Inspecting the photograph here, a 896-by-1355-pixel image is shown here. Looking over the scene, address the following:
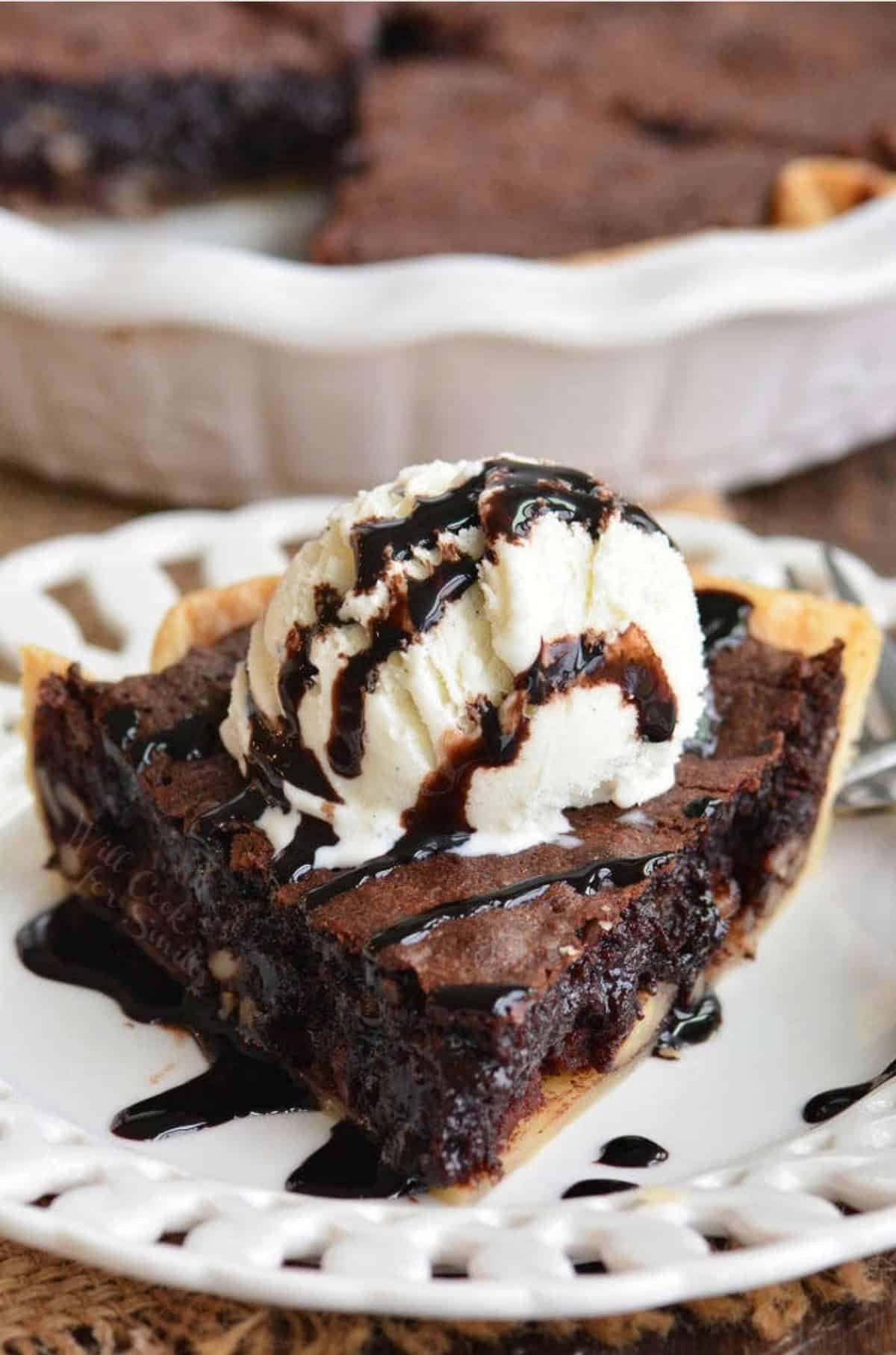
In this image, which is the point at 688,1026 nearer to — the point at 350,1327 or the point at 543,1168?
the point at 543,1168

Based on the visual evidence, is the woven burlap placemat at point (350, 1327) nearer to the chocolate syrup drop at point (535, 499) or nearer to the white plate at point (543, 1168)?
the white plate at point (543, 1168)

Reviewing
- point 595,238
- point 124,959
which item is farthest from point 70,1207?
point 595,238

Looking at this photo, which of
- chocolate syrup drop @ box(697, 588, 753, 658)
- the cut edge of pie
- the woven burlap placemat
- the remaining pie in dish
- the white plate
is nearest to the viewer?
the white plate

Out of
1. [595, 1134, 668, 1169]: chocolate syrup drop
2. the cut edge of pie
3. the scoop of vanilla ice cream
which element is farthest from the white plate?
the cut edge of pie

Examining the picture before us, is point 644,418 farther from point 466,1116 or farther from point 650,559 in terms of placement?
point 466,1116

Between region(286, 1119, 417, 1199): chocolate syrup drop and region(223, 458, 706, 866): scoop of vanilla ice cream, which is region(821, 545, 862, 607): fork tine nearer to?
region(223, 458, 706, 866): scoop of vanilla ice cream

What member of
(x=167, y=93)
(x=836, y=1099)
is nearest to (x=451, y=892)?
(x=836, y=1099)

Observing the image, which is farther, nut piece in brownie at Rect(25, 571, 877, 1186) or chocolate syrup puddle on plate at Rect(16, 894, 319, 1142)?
chocolate syrup puddle on plate at Rect(16, 894, 319, 1142)
